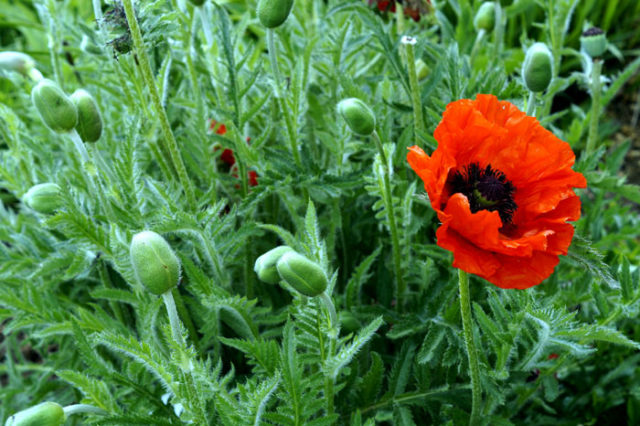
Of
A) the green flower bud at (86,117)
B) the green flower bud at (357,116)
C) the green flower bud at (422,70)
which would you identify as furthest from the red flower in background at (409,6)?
the green flower bud at (86,117)

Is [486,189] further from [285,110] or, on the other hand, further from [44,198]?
[44,198]

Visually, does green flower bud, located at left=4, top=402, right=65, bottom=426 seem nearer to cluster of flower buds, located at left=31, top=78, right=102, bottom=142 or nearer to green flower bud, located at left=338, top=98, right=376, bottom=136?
cluster of flower buds, located at left=31, top=78, right=102, bottom=142

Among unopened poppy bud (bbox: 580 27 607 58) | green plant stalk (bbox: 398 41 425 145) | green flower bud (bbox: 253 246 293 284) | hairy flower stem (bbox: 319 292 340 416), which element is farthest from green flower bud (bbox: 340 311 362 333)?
unopened poppy bud (bbox: 580 27 607 58)

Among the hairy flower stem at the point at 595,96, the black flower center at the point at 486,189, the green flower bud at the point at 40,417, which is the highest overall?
the black flower center at the point at 486,189

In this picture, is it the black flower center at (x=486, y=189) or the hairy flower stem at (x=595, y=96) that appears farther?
the hairy flower stem at (x=595, y=96)

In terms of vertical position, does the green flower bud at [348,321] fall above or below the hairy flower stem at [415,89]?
below

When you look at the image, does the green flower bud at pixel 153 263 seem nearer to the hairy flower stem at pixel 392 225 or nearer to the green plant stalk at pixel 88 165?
the green plant stalk at pixel 88 165

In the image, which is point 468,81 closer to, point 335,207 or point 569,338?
point 335,207

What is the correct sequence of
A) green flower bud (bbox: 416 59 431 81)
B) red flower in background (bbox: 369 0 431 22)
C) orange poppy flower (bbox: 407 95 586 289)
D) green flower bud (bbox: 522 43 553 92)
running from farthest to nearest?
green flower bud (bbox: 416 59 431 81)
red flower in background (bbox: 369 0 431 22)
green flower bud (bbox: 522 43 553 92)
orange poppy flower (bbox: 407 95 586 289)
